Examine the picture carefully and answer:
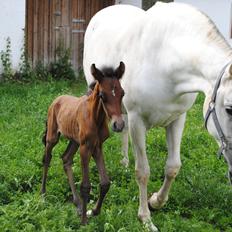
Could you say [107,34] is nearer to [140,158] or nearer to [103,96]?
[140,158]

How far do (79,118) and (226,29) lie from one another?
11501 mm

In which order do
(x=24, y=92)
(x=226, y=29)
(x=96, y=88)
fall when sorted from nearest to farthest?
(x=96, y=88) → (x=24, y=92) → (x=226, y=29)

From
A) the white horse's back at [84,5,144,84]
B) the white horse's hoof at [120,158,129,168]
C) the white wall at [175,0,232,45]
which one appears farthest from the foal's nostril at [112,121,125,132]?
the white wall at [175,0,232,45]

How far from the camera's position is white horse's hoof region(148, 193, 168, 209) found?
16.6ft

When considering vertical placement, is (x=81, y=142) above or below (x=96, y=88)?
below

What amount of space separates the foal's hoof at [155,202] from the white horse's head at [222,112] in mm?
1263

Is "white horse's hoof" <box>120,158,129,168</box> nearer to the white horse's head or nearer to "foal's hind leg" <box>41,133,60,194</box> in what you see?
"foal's hind leg" <box>41,133,60,194</box>

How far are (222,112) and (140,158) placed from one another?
1.22m

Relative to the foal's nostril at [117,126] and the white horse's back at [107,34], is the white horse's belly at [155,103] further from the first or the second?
the foal's nostril at [117,126]

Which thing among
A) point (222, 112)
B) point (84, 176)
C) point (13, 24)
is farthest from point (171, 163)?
point (13, 24)

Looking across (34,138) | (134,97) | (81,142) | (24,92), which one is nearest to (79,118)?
(81,142)

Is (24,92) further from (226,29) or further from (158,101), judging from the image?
(226,29)

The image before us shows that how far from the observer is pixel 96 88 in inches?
160

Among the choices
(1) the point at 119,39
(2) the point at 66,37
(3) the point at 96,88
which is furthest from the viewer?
(2) the point at 66,37
